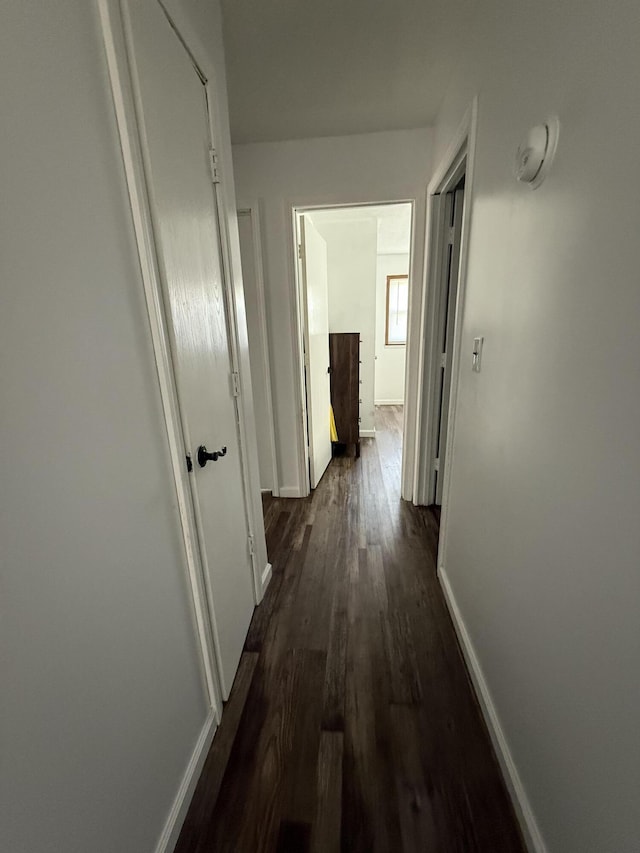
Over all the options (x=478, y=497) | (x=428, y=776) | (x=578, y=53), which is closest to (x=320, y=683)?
(x=428, y=776)

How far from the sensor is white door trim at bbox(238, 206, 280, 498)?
237 centimetres

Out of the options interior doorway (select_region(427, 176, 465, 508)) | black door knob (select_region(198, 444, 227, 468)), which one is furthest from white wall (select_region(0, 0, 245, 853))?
interior doorway (select_region(427, 176, 465, 508))

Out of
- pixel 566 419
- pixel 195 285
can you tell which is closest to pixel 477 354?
pixel 566 419

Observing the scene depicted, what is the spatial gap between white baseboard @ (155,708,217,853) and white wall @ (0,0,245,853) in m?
0.04

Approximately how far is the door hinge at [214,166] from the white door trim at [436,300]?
1.00 metres

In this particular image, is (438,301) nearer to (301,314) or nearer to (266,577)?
(301,314)

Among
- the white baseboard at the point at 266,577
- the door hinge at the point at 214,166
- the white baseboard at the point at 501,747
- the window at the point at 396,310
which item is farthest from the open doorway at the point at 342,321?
the white baseboard at the point at 501,747

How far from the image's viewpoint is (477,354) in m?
A: 1.37

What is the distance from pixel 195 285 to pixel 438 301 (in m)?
1.69

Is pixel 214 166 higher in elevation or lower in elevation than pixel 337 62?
lower

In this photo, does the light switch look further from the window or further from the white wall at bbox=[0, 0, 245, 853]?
the window

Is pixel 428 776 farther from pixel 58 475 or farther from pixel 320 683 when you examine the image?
pixel 58 475

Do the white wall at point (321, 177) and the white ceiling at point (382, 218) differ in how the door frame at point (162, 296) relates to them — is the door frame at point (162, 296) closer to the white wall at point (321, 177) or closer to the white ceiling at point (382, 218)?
the white wall at point (321, 177)

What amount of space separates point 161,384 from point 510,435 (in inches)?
40.3
